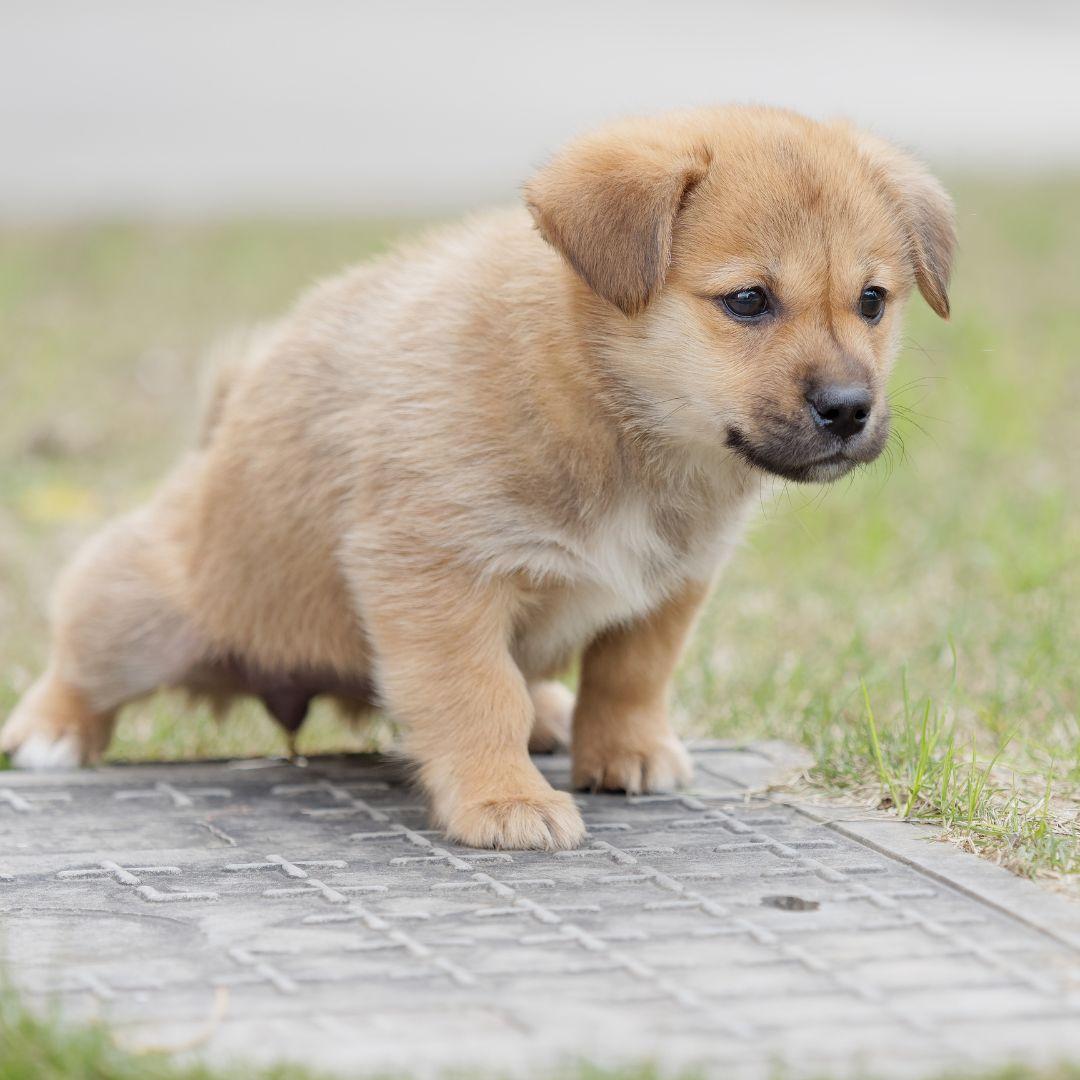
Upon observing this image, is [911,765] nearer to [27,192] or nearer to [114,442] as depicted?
[114,442]

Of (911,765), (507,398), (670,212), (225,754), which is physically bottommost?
(225,754)

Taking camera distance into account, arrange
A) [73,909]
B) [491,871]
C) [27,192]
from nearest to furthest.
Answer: [73,909], [491,871], [27,192]

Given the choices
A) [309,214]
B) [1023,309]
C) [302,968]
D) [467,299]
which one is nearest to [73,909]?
[302,968]

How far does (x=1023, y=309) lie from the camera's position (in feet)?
28.4

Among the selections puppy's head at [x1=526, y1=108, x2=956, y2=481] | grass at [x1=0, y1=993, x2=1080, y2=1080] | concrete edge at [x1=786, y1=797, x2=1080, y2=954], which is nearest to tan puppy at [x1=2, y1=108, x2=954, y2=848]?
puppy's head at [x1=526, y1=108, x2=956, y2=481]

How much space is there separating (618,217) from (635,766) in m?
1.26

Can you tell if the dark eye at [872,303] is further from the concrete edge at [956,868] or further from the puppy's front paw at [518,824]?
the puppy's front paw at [518,824]

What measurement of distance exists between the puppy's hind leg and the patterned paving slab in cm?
50

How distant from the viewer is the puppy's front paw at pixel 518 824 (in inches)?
133

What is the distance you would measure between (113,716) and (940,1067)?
2812 mm

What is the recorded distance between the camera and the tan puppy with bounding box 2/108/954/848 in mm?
3395

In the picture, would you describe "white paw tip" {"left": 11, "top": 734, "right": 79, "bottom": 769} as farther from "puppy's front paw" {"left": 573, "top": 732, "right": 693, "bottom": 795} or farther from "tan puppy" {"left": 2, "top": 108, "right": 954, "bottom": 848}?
"puppy's front paw" {"left": 573, "top": 732, "right": 693, "bottom": 795}

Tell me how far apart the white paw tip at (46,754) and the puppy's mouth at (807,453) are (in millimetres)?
1904

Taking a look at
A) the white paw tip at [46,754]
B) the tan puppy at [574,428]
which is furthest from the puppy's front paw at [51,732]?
the tan puppy at [574,428]
